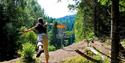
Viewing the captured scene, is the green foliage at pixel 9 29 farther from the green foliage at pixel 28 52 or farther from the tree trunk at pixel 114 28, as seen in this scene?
the tree trunk at pixel 114 28

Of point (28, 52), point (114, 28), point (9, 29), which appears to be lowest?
point (9, 29)

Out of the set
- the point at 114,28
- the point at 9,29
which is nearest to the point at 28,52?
the point at 114,28

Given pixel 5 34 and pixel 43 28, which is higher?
pixel 43 28

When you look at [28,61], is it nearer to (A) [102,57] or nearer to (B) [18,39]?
(A) [102,57]

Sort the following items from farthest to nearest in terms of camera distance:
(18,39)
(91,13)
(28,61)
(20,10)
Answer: (20,10) < (18,39) < (91,13) < (28,61)

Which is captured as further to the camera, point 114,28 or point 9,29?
point 9,29

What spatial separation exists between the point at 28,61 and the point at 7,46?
31872 mm

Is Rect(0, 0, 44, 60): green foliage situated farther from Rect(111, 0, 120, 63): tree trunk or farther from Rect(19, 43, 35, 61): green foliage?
Rect(111, 0, 120, 63): tree trunk

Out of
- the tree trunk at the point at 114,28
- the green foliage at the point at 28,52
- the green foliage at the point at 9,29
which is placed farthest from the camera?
the green foliage at the point at 9,29

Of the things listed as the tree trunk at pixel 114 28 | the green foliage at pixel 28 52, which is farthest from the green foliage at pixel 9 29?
the tree trunk at pixel 114 28

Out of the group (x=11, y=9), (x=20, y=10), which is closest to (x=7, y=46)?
(x=11, y=9)

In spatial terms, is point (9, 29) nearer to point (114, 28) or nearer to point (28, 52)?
point (28, 52)

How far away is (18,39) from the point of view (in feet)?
155

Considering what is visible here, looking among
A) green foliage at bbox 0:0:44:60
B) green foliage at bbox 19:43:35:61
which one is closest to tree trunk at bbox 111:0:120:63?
green foliage at bbox 19:43:35:61
